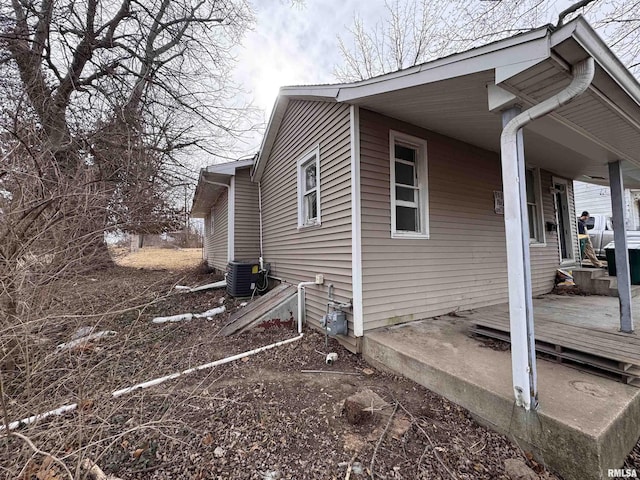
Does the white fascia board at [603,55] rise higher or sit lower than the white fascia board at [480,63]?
lower

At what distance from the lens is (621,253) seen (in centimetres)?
350

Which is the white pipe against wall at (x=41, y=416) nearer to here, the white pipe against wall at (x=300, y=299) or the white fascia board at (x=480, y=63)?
the white pipe against wall at (x=300, y=299)

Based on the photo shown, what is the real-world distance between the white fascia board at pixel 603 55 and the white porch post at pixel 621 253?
1779 millimetres

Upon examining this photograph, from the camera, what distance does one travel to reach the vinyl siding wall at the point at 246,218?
26.2ft

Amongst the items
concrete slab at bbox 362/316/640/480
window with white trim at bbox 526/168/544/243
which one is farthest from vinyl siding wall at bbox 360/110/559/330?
window with white trim at bbox 526/168/544/243

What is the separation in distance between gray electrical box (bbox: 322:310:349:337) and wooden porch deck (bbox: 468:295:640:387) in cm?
165

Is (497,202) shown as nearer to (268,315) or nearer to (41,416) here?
(268,315)

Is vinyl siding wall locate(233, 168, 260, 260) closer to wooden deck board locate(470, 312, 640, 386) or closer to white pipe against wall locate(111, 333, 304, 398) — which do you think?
white pipe against wall locate(111, 333, 304, 398)

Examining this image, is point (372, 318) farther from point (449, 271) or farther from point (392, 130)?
point (392, 130)

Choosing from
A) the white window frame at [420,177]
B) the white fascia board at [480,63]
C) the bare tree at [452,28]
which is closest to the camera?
the white fascia board at [480,63]

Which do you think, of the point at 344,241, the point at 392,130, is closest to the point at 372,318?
the point at 344,241

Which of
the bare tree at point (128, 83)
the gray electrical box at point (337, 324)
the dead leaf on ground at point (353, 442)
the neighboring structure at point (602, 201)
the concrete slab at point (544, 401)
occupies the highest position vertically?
the bare tree at point (128, 83)

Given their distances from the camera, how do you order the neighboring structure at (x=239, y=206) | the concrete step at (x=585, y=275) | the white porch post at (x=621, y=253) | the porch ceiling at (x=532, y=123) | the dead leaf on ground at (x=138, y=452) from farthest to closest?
the neighboring structure at (x=239, y=206) → the concrete step at (x=585, y=275) → the white porch post at (x=621, y=253) → the porch ceiling at (x=532, y=123) → the dead leaf on ground at (x=138, y=452)

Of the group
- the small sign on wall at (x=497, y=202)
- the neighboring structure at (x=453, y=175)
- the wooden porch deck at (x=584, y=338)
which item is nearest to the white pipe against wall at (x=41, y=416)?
the neighboring structure at (x=453, y=175)
